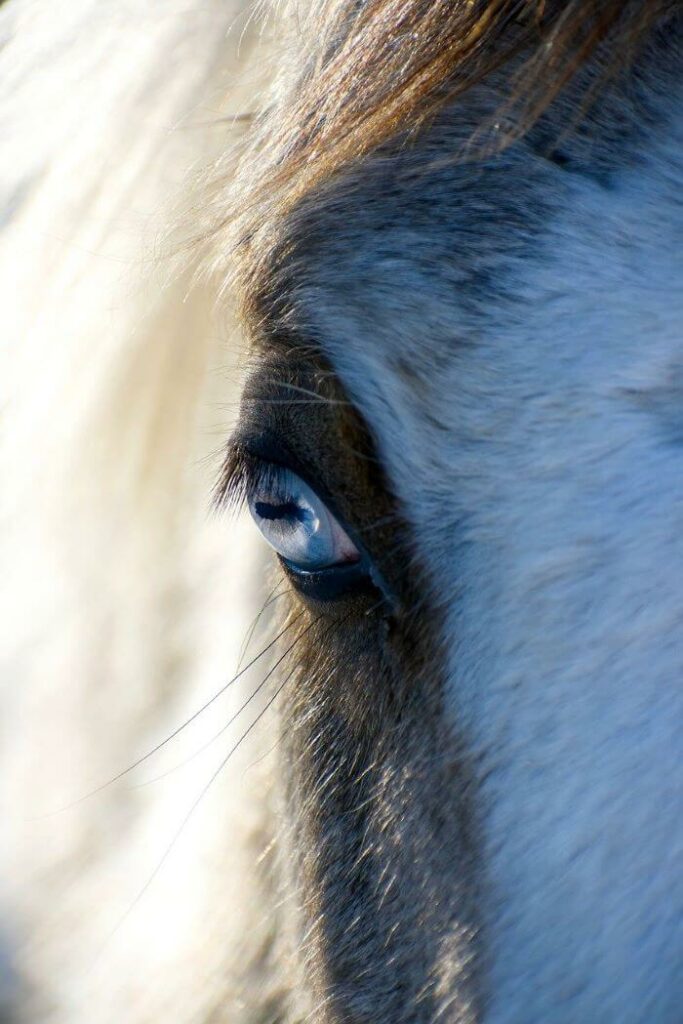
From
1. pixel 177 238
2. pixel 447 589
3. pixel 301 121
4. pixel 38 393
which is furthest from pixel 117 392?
pixel 447 589

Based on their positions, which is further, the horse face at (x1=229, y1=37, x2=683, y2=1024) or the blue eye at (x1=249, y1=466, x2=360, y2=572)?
the blue eye at (x1=249, y1=466, x2=360, y2=572)

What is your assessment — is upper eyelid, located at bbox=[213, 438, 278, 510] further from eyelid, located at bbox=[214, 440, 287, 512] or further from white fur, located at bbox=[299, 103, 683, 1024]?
white fur, located at bbox=[299, 103, 683, 1024]

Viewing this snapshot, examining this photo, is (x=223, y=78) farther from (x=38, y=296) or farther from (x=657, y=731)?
(x=657, y=731)

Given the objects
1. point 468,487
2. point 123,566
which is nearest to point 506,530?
point 468,487

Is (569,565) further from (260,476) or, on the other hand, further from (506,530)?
(260,476)

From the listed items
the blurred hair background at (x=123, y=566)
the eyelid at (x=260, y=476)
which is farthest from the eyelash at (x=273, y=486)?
the blurred hair background at (x=123, y=566)

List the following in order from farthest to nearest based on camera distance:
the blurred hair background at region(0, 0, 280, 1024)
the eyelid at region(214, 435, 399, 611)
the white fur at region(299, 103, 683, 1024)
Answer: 1. the blurred hair background at region(0, 0, 280, 1024)
2. the eyelid at region(214, 435, 399, 611)
3. the white fur at region(299, 103, 683, 1024)

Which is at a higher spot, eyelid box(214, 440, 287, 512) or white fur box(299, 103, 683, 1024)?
eyelid box(214, 440, 287, 512)

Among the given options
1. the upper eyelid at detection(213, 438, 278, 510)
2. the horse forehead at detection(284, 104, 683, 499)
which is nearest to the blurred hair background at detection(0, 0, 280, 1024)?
the upper eyelid at detection(213, 438, 278, 510)
